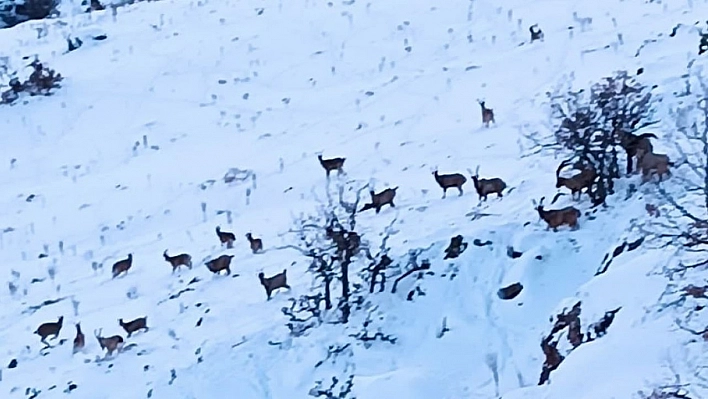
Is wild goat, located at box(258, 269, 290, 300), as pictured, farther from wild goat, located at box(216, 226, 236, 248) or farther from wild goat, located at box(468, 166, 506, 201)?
wild goat, located at box(468, 166, 506, 201)

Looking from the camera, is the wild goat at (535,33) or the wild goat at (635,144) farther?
the wild goat at (535,33)

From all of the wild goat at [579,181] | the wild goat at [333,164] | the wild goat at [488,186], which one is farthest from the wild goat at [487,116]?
the wild goat at [579,181]

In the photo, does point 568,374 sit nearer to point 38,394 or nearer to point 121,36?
point 38,394

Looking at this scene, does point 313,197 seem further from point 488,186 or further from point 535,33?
point 535,33

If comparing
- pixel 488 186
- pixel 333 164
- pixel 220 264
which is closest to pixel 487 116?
pixel 333 164

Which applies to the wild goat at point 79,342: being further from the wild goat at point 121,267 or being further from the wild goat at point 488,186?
the wild goat at point 488,186

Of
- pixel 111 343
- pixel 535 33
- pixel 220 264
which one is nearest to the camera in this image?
pixel 111 343

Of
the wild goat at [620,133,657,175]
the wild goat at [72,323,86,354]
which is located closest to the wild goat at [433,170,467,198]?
the wild goat at [620,133,657,175]
